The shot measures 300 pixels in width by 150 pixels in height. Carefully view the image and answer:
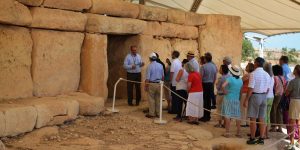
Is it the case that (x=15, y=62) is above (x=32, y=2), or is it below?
below

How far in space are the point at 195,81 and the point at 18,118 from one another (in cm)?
359

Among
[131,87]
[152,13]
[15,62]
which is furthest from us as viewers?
[152,13]

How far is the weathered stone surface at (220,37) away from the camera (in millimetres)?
12828

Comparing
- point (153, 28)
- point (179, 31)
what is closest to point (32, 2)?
point (153, 28)

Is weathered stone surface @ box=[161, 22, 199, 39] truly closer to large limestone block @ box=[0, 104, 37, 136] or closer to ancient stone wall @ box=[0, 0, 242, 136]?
ancient stone wall @ box=[0, 0, 242, 136]

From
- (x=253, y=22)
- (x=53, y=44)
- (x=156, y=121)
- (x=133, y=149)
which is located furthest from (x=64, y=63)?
(x=253, y=22)

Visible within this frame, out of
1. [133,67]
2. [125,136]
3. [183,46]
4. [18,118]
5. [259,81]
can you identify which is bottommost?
[125,136]

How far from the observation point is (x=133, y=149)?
673 centimetres

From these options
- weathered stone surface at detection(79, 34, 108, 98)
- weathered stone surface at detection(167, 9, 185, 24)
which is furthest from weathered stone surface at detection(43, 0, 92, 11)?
weathered stone surface at detection(167, 9, 185, 24)

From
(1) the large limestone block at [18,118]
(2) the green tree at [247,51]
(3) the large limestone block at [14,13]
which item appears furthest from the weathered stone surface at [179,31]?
(2) the green tree at [247,51]

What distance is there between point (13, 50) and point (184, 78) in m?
3.51

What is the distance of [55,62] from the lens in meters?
8.32

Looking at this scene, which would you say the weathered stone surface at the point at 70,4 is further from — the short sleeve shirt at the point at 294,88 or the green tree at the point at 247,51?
the green tree at the point at 247,51

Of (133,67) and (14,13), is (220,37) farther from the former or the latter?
(14,13)
